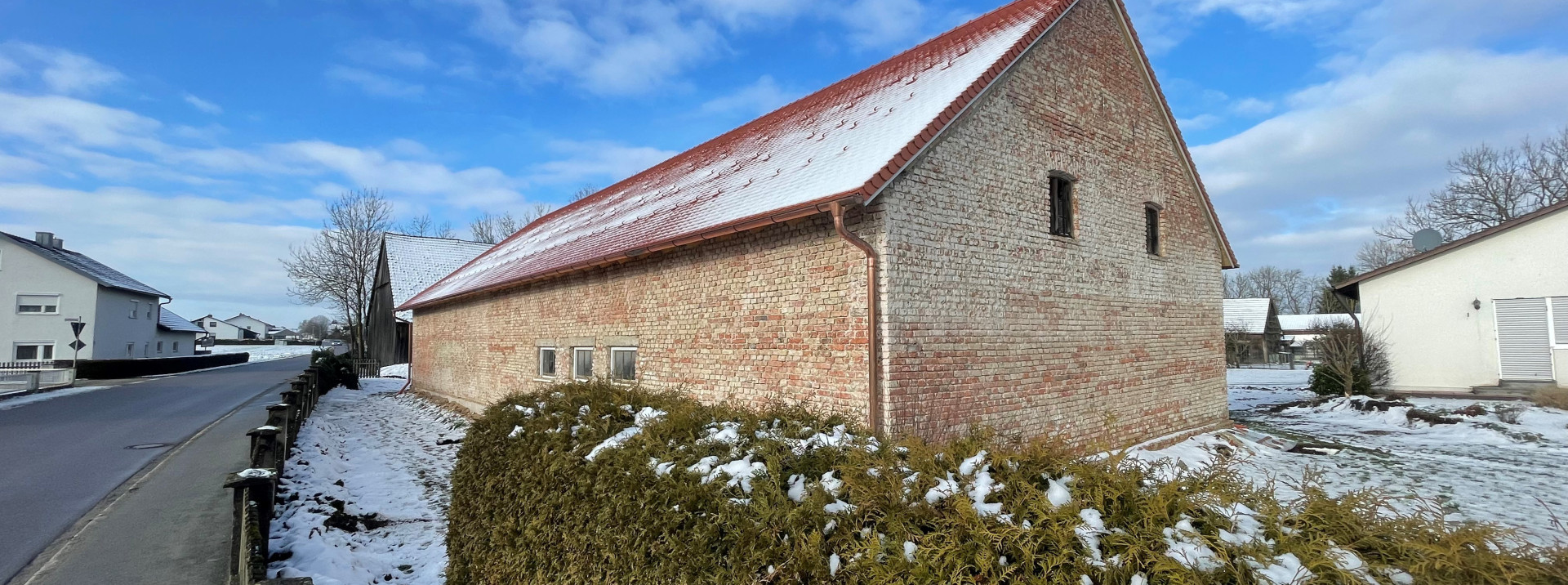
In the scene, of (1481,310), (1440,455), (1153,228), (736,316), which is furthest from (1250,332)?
(736,316)

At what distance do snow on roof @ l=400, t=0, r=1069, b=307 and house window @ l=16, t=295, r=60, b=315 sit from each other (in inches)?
1272

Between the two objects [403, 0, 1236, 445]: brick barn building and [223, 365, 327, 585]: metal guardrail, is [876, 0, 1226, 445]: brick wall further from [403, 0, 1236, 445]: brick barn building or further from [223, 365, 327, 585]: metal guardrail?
[223, 365, 327, 585]: metal guardrail

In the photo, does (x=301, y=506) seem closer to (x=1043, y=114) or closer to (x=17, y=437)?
(x=17, y=437)

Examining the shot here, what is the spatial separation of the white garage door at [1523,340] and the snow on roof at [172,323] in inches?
2482

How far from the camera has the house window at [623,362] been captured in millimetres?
10750

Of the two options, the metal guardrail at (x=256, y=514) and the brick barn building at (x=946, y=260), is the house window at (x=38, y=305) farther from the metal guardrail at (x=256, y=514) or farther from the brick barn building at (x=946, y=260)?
the metal guardrail at (x=256, y=514)

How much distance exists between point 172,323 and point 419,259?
95.7ft

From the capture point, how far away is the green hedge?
2527 millimetres

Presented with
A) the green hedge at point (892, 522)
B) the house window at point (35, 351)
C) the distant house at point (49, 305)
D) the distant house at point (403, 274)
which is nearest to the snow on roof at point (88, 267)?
the distant house at point (49, 305)

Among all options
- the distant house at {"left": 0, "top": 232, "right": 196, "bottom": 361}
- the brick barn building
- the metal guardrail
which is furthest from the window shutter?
the distant house at {"left": 0, "top": 232, "right": 196, "bottom": 361}

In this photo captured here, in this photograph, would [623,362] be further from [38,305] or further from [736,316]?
[38,305]

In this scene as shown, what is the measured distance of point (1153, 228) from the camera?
11.6m

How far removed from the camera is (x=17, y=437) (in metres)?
12.7

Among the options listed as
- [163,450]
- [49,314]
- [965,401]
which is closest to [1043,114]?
[965,401]
